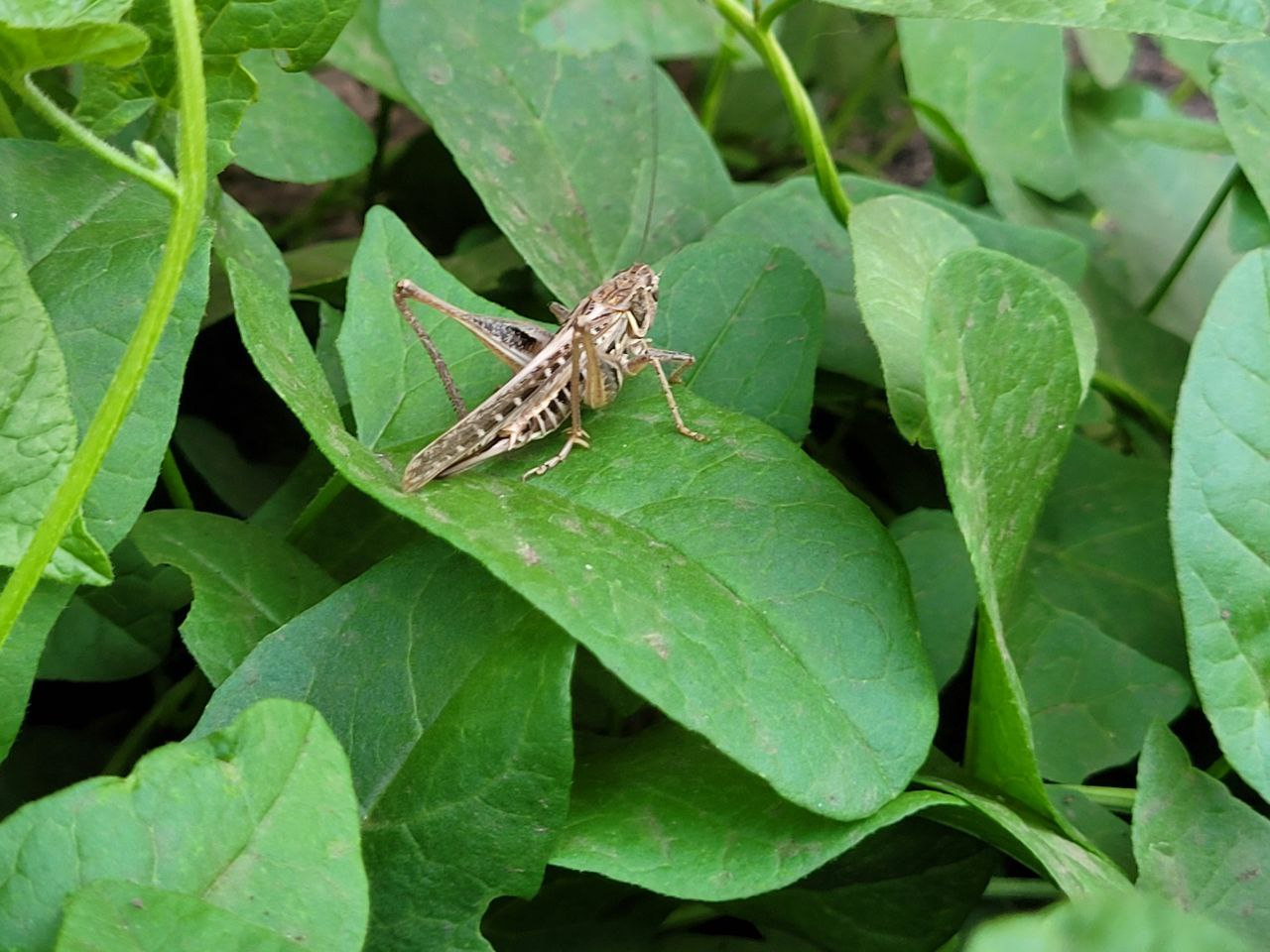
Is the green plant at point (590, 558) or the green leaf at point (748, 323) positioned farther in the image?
the green leaf at point (748, 323)

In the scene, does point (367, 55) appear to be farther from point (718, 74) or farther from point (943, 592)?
point (943, 592)

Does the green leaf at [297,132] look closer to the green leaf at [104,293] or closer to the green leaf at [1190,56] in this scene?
the green leaf at [104,293]

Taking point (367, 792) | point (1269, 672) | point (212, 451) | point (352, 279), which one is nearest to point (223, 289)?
point (212, 451)

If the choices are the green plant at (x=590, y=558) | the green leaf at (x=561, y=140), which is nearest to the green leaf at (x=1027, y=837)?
the green plant at (x=590, y=558)

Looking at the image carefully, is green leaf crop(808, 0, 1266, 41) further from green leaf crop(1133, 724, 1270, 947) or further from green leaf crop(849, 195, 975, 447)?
green leaf crop(1133, 724, 1270, 947)

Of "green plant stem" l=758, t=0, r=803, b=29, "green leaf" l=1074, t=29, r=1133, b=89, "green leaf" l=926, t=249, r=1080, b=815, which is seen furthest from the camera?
"green leaf" l=1074, t=29, r=1133, b=89

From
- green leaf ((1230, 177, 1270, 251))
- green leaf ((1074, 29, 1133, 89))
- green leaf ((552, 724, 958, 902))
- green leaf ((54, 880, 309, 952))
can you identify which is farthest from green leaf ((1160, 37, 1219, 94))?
green leaf ((54, 880, 309, 952))
